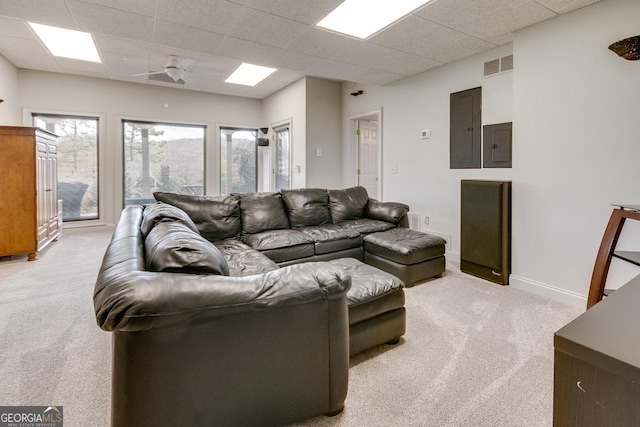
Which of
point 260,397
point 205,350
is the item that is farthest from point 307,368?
point 205,350

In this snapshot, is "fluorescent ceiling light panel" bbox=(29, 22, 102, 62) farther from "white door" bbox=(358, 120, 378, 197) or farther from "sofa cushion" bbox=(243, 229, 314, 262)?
"white door" bbox=(358, 120, 378, 197)

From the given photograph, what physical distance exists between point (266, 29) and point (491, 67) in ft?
8.20

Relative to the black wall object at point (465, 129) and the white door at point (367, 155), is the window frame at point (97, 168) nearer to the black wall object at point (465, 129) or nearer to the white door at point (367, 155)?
the white door at point (367, 155)

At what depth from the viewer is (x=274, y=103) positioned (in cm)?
661

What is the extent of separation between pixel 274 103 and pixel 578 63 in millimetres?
5107

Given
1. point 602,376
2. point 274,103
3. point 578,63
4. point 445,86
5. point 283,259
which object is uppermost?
point 274,103

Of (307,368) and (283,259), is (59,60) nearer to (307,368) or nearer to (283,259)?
(283,259)

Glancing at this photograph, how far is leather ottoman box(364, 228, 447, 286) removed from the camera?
123 inches

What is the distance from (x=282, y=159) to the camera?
660 centimetres

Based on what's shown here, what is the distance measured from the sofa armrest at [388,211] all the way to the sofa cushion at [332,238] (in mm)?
597

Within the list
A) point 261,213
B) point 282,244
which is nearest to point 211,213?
point 261,213

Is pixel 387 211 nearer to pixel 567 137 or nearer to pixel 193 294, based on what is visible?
pixel 567 137

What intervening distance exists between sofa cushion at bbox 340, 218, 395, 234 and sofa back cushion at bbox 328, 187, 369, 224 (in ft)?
0.36

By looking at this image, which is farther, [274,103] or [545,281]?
[274,103]
